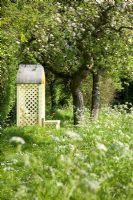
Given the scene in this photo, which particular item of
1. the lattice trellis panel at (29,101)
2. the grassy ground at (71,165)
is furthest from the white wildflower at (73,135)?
the lattice trellis panel at (29,101)

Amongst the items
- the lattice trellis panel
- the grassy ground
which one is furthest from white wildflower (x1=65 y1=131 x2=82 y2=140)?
the lattice trellis panel

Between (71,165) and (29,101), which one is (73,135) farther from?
(29,101)

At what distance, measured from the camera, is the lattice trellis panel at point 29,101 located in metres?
16.9

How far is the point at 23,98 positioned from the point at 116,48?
382cm

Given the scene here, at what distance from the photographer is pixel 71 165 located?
15.1 ft

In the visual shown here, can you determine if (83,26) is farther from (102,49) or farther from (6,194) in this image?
(6,194)

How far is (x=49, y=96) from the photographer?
24.8 metres

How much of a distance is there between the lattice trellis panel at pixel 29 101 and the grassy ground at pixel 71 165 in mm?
2386

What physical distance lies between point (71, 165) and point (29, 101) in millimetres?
12508

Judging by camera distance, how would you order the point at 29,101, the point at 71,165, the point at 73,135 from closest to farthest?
the point at 73,135 → the point at 71,165 → the point at 29,101

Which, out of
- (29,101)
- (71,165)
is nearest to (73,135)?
(71,165)

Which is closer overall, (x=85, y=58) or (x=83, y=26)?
(x=83, y=26)

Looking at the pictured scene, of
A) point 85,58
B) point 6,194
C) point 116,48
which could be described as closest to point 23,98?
point 85,58

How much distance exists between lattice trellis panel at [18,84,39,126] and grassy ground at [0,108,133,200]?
2386mm
